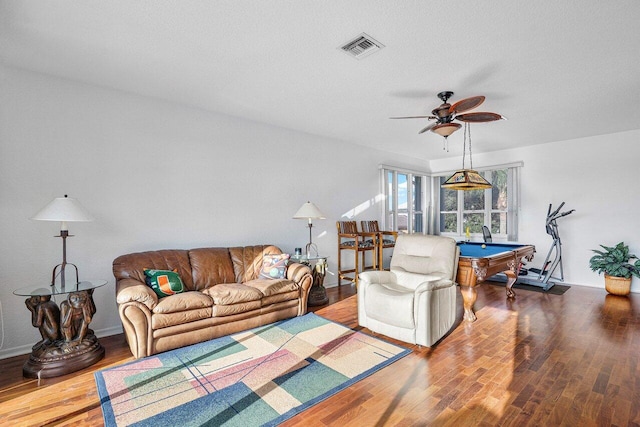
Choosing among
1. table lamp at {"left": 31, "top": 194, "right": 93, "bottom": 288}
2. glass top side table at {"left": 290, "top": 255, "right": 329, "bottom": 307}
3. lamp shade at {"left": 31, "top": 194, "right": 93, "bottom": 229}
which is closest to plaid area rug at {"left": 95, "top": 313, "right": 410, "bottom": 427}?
glass top side table at {"left": 290, "top": 255, "right": 329, "bottom": 307}

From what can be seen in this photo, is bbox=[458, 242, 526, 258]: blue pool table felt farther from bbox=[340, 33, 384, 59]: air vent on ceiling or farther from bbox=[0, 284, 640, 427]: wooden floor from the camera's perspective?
bbox=[340, 33, 384, 59]: air vent on ceiling

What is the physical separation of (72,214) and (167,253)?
1.10 metres

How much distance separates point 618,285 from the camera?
16.0 feet

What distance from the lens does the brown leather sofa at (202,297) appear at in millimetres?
2787

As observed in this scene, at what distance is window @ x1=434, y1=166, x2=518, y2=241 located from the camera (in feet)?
21.1

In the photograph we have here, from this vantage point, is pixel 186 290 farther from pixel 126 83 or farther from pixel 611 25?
pixel 611 25

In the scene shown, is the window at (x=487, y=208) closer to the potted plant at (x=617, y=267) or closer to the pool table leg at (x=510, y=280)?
the potted plant at (x=617, y=267)

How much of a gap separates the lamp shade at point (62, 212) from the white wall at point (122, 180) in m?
0.62

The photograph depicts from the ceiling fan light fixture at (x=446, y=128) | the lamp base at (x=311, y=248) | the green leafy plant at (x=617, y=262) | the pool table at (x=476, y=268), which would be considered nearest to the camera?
the ceiling fan light fixture at (x=446, y=128)

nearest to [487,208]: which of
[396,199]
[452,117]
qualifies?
[396,199]

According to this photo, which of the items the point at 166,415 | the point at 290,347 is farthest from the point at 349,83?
the point at 166,415

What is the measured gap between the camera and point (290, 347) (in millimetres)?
2990

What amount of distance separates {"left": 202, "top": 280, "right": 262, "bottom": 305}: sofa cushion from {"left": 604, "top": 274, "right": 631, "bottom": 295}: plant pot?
5.50m

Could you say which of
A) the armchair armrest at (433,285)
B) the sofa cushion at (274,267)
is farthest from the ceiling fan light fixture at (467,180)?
the sofa cushion at (274,267)
